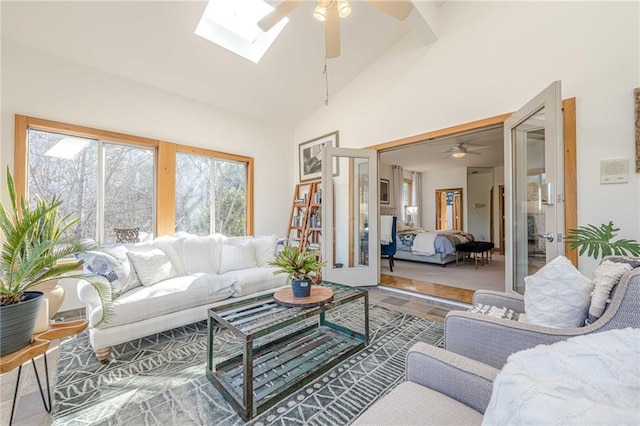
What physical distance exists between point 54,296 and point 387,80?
442cm

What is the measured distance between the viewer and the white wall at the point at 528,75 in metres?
2.23

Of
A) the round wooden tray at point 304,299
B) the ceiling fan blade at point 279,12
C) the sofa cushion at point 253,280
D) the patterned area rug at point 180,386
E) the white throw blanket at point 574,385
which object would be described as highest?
the ceiling fan blade at point 279,12

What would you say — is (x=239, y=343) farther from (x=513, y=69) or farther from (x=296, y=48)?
(x=513, y=69)

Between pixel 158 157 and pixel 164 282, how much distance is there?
193 centimetres

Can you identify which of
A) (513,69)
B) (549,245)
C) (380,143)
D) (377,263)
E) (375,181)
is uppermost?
(513,69)

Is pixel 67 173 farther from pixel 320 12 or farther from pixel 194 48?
pixel 320 12

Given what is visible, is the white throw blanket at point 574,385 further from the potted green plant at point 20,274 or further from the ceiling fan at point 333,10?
the ceiling fan at point 333,10

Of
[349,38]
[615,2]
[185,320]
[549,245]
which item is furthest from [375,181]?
[185,320]

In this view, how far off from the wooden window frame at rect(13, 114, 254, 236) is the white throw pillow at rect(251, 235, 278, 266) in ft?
3.36

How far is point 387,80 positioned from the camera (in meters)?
3.87

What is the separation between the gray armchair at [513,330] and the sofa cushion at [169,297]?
6.93ft

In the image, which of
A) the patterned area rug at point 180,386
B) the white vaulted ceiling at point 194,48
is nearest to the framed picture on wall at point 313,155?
the white vaulted ceiling at point 194,48

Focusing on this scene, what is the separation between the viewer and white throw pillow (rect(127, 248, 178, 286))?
2.52 m

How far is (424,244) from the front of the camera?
565 centimetres
